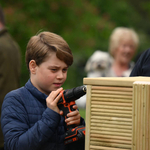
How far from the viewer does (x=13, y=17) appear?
7.99 meters

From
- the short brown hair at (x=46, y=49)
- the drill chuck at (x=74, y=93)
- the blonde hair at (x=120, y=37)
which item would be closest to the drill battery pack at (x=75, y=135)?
the drill chuck at (x=74, y=93)

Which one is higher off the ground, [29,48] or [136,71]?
[29,48]

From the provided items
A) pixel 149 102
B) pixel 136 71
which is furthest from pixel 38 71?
pixel 149 102

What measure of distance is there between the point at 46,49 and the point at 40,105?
1.36 feet

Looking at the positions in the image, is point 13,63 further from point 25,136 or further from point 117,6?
point 117,6

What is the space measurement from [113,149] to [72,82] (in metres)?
9.48

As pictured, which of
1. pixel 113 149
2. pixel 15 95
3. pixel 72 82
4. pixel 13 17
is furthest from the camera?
pixel 72 82

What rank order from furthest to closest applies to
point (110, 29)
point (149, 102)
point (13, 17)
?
point (110, 29) < point (13, 17) < point (149, 102)

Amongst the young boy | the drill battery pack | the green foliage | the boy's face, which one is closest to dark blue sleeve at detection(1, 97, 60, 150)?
the young boy

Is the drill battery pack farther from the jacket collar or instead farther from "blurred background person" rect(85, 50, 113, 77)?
"blurred background person" rect(85, 50, 113, 77)

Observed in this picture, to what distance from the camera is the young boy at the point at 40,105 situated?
76.0 inches

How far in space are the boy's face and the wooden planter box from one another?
516 millimetres

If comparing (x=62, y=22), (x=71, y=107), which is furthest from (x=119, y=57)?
(x=62, y=22)

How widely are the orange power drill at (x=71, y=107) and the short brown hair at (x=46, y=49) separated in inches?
13.3
